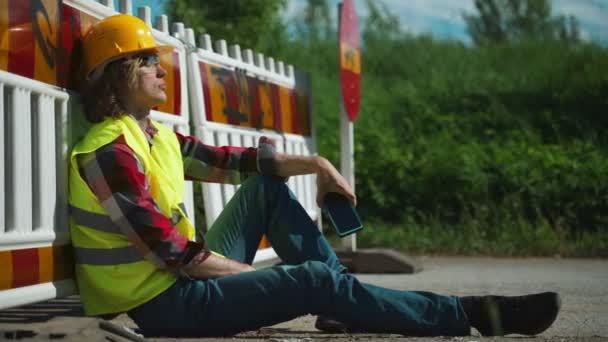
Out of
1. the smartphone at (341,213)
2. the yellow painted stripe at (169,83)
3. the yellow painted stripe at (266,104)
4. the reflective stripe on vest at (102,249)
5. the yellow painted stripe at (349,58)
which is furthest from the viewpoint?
the yellow painted stripe at (349,58)

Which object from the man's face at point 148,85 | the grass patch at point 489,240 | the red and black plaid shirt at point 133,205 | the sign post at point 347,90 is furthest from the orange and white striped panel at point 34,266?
the grass patch at point 489,240

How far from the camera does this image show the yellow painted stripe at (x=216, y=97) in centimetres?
556

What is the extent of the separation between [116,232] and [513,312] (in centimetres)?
136

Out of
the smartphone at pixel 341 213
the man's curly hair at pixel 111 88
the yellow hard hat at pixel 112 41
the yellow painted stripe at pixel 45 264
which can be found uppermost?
the yellow hard hat at pixel 112 41

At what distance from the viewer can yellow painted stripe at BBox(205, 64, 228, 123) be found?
5562 mm

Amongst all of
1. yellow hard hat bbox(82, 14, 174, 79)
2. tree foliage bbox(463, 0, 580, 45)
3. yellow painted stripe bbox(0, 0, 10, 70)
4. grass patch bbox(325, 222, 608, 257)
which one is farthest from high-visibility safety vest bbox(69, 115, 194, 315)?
tree foliage bbox(463, 0, 580, 45)

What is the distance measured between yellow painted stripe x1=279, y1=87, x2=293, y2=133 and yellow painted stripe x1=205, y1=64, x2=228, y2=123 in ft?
3.24

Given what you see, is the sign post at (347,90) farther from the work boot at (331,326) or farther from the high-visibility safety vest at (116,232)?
the high-visibility safety vest at (116,232)

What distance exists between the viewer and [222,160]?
13.6 feet

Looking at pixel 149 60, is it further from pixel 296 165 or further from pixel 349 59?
pixel 349 59

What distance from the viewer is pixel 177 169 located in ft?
11.9

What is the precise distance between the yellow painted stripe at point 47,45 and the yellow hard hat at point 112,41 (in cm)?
12

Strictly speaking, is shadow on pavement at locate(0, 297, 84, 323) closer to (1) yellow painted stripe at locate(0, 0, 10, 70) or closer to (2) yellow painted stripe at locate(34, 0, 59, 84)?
(2) yellow painted stripe at locate(34, 0, 59, 84)

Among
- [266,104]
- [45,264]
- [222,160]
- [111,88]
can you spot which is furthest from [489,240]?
[45,264]
